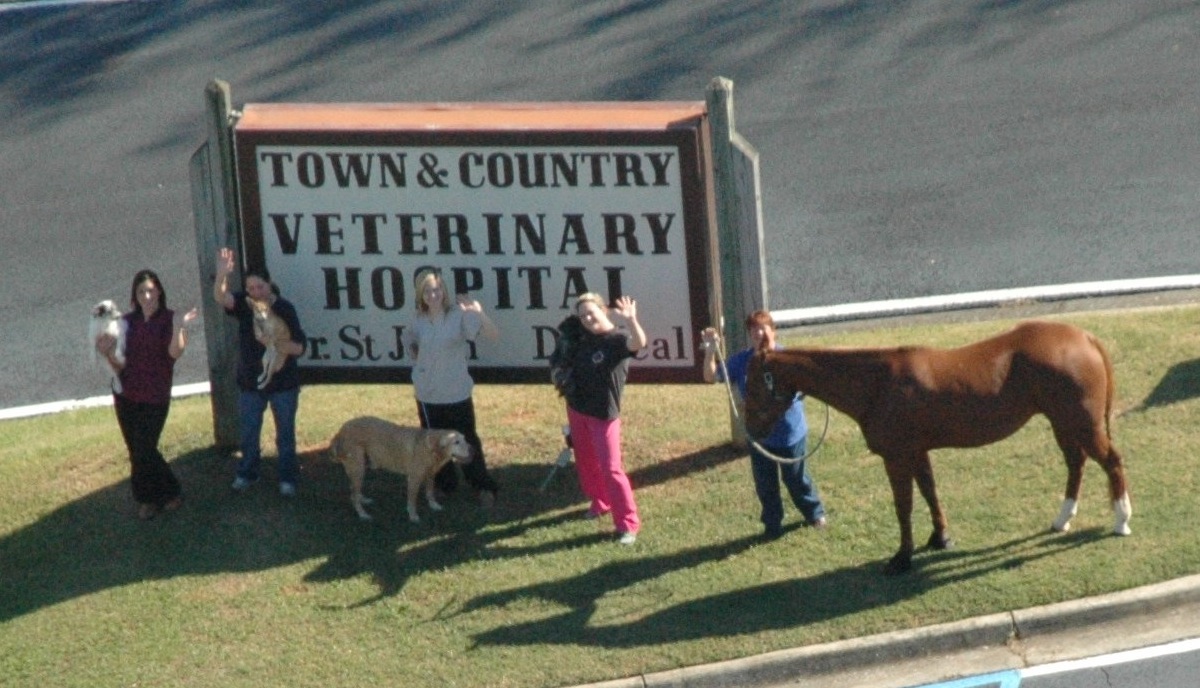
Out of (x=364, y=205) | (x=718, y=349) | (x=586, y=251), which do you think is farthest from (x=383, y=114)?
(x=718, y=349)

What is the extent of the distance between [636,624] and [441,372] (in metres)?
2.38

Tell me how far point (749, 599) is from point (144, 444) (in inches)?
163

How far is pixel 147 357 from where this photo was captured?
1227 centimetres

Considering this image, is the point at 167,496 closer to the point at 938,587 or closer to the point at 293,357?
the point at 293,357

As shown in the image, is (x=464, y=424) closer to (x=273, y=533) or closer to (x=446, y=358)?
(x=446, y=358)

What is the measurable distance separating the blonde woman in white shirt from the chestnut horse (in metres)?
2.15

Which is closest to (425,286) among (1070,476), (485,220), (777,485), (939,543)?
(485,220)

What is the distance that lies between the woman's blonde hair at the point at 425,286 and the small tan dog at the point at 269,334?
2.90 ft

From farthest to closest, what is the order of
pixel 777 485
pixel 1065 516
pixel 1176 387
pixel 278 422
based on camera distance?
1. pixel 1176 387
2. pixel 278 422
3. pixel 777 485
4. pixel 1065 516

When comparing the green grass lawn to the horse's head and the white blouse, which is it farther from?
the horse's head

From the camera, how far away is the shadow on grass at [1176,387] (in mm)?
12633

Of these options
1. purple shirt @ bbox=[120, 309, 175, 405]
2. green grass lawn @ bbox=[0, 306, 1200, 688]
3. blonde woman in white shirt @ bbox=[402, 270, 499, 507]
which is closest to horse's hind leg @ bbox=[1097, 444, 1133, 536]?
green grass lawn @ bbox=[0, 306, 1200, 688]

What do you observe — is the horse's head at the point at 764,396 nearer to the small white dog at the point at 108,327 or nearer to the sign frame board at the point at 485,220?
the sign frame board at the point at 485,220

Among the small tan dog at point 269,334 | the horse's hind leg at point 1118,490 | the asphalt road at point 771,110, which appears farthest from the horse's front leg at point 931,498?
the asphalt road at point 771,110
